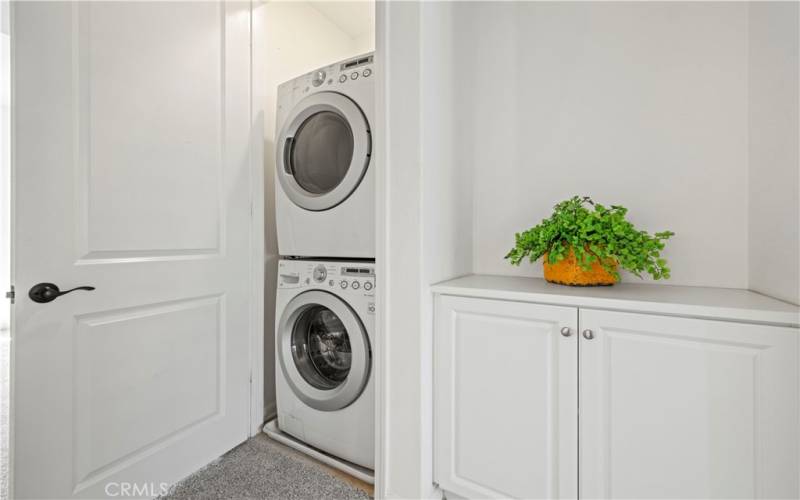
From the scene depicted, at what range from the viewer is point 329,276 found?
1.63m

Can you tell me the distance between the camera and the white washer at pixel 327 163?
5.13 ft

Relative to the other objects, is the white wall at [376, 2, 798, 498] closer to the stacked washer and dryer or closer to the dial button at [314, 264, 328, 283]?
the stacked washer and dryer

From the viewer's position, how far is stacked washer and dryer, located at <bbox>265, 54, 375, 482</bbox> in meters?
1.55

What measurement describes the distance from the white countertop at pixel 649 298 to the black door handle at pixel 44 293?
118cm

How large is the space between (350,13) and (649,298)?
7.68 feet

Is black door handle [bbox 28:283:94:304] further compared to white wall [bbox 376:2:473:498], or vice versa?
white wall [bbox 376:2:473:498]

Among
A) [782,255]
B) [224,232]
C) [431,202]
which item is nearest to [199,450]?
[224,232]

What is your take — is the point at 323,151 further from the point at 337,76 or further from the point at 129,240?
the point at 129,240

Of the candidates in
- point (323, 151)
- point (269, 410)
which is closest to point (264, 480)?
point (269, 410)

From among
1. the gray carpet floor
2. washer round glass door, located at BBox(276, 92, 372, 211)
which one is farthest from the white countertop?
the gray carpet floor

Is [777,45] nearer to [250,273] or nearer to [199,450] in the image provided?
[250,273]

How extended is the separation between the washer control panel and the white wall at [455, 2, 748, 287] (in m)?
0.53

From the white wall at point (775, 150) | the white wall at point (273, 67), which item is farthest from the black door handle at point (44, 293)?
the white wall at point (775, 150)

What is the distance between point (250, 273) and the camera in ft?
5.82
